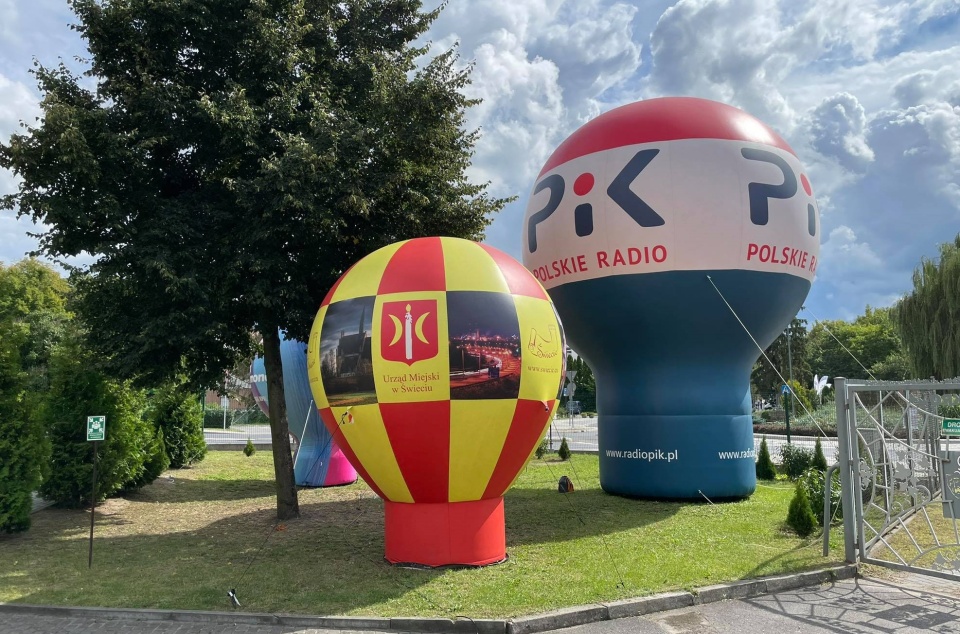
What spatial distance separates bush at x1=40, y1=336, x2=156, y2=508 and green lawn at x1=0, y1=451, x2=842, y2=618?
22.7 inches

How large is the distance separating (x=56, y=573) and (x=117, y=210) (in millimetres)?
→ 5418

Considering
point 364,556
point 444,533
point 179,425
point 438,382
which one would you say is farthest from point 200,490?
point 438,382

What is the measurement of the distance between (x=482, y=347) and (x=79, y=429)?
1011 centimetres

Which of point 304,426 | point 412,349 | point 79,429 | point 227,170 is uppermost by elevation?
point 227,170

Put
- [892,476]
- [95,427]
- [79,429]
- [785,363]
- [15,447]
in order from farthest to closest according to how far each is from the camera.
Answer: [785,363], [79,429], [15,447], [95,427], [892,476]

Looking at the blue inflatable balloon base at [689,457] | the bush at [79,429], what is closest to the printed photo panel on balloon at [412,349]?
the blue inflatable balloon base at [689,457]

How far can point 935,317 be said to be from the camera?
1323 inches

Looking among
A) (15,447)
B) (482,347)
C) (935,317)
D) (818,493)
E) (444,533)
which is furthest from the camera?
(935,317)

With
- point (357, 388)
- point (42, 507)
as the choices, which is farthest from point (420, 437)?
point (42, 507)

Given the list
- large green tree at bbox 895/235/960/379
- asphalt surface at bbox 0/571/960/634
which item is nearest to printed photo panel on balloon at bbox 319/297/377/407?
asphalt surface at bbox 0/571/960/634

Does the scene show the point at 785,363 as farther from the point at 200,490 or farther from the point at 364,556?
the point at 364,556

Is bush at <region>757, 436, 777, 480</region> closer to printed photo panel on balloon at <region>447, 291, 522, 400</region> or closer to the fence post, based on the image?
the fence post

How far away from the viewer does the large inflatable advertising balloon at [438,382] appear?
7871mm

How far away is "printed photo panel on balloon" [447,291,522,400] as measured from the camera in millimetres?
7832
